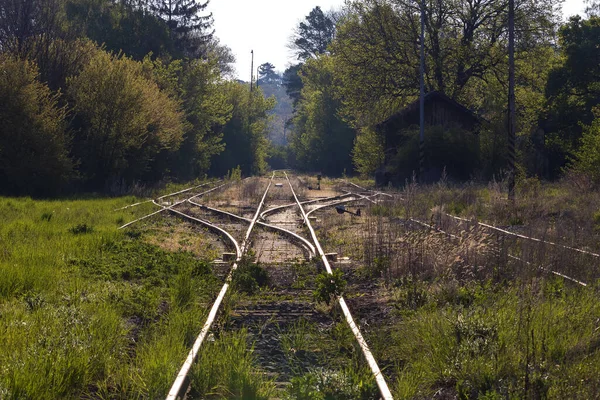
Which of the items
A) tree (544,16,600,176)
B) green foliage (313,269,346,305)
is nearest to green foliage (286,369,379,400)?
green foliage (313,269,346,305)

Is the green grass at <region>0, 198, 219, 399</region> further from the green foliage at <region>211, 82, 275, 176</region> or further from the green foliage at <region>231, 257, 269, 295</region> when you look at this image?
the green foliage at <region>211, 82, 275, 176</region>

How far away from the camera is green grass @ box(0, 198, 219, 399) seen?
5039 mm

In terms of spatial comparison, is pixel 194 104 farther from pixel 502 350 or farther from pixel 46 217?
pixel 502 350

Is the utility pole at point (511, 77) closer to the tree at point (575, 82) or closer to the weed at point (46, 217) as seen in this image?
the tree at point (575, 82)

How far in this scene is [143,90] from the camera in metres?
31.8

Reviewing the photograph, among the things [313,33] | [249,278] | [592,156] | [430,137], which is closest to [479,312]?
[249,278]

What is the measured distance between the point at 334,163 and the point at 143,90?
41206mm

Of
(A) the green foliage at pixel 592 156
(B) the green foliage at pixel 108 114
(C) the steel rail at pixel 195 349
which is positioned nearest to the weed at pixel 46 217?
(C) the steel rail at pixel 195 349

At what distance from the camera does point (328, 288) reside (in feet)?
27.2

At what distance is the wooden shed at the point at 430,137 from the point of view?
35.2 m

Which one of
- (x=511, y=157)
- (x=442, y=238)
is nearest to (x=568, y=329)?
(x=442, y=238)

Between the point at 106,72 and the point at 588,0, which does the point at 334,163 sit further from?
the point at 106,72

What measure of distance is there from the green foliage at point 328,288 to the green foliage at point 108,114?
24.3 m

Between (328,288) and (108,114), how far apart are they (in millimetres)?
24902
